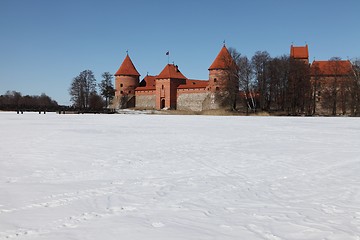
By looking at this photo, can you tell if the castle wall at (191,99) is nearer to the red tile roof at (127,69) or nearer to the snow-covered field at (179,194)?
the red tile roof at (127,69)

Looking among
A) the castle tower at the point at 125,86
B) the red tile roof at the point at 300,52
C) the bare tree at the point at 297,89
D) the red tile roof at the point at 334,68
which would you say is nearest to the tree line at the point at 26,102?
the castle tower at the point at 125,86

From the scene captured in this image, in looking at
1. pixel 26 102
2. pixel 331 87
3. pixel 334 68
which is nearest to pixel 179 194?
pixel 331 87

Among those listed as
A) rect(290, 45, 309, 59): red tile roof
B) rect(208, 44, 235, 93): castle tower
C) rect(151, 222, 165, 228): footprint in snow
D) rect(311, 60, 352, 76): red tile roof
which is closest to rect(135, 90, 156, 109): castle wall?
rect(208, 44, 235, 93): castle tower

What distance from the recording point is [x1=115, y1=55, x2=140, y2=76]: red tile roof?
8206cm

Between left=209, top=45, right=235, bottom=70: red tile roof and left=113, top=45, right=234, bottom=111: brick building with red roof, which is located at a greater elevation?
left=209, top=45, right=235, bottom=70: red tile roof

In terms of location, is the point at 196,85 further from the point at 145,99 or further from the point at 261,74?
the point at 261,74

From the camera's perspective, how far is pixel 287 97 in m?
54.9

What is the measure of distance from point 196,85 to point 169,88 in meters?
6.51

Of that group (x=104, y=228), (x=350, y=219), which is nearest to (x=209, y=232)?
(x=104, y=228)

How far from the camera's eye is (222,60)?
62656 millimetres

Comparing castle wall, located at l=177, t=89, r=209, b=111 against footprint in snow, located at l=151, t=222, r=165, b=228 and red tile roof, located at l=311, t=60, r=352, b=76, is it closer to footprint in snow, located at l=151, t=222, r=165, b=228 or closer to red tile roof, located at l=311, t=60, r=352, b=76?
red tile roof, located at l=311, t=60, r=352, b=76

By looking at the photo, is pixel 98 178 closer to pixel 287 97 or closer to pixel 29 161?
pixel 29 161

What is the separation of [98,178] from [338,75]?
60.5 m

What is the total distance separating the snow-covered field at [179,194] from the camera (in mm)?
4121
